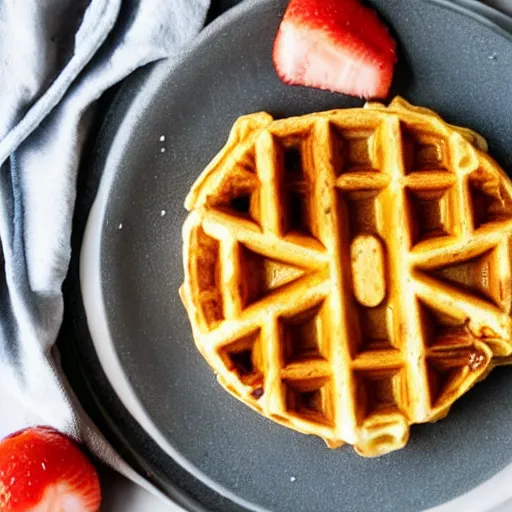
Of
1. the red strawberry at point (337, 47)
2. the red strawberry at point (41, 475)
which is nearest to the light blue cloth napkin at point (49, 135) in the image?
the red strawberry at point (41, 475)

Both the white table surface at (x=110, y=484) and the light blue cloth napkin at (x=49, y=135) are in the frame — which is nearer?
the light blue cloth napkin at (x=49, y=135)

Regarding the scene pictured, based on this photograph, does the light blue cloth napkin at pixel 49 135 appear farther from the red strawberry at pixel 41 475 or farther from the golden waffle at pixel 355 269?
the golden waffle at pixel 355 269

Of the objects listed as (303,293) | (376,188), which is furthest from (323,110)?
(303,293)

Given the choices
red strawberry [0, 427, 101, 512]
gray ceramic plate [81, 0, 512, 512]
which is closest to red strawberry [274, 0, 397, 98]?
gray ceramic plate [81, 0, 512, 512]

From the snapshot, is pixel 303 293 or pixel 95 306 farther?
pixel 95 306

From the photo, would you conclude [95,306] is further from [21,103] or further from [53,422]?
[21,103]

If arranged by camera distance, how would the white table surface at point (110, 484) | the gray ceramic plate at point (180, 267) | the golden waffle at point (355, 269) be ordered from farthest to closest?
Result: the white table surface at point (110, 484)
the gray ceramic plate at point (180, 267)
the golden waffle at point (355, 269)
